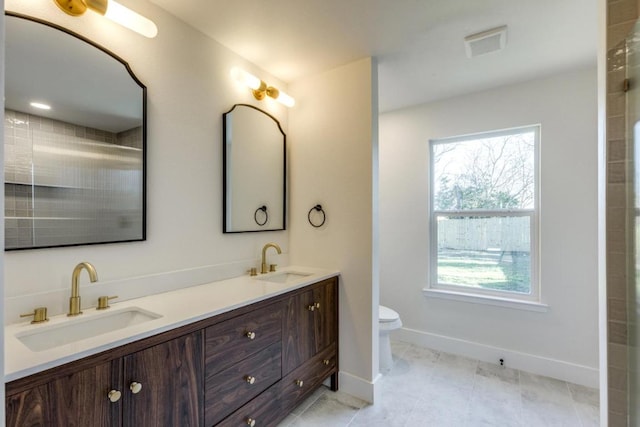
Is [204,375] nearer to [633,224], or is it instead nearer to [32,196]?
[32,196]

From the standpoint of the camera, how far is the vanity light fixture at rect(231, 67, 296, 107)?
200 cm

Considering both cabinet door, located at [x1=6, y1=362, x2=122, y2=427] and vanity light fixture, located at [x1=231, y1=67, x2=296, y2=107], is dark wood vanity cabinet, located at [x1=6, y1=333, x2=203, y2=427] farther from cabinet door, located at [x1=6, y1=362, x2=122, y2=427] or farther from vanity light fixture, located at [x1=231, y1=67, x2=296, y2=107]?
vanity light fixture, located at [x1=231, y1=67, x2=296, y2=107]

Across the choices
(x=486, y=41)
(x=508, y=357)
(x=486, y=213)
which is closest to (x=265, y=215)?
(x=486, y=41)

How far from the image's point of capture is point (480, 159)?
9.02ft

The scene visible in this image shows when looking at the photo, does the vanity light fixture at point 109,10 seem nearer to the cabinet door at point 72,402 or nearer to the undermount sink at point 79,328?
the undermount sink at point 79,328

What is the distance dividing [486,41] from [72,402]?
2.60 metres

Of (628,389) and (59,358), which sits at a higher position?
(59,358)

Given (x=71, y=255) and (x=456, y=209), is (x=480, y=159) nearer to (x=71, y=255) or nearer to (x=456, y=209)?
(x=456, y=209)

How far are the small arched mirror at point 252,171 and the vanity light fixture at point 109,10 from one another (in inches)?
26.7

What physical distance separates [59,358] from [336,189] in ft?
5.70

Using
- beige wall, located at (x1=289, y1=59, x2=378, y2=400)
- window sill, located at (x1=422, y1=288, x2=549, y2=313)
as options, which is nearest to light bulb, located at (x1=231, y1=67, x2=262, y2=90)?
→ beige wall, located at (x1=289, y1=59, x2=378, y2=400)

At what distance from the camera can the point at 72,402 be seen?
0.92 m

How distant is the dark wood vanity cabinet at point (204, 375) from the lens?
0.90 m

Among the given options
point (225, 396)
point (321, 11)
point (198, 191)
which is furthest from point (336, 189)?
point (225, 396)
